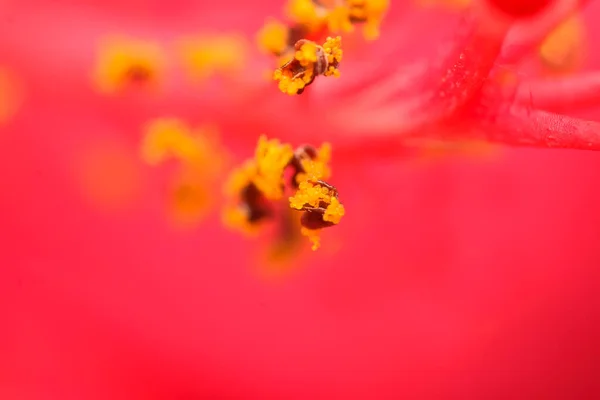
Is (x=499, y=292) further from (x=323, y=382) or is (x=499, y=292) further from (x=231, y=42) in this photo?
(x=231, y=42)

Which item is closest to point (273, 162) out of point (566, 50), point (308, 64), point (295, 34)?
point (308, 64)

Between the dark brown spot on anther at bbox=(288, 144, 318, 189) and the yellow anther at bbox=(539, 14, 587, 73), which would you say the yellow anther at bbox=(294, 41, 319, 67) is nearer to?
the dark brown spot on anther at bbox=(288, 144, 318, 189)

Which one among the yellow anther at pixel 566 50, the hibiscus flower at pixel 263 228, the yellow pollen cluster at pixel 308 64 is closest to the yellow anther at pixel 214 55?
the hibiscus flower at pixel 263 228

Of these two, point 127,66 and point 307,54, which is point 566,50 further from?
point 127,66

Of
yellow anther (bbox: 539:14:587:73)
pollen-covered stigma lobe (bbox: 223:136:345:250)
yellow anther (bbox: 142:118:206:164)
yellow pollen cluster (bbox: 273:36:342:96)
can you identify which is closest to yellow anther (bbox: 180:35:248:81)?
yellow anther (bbox: 142:118:206:164)

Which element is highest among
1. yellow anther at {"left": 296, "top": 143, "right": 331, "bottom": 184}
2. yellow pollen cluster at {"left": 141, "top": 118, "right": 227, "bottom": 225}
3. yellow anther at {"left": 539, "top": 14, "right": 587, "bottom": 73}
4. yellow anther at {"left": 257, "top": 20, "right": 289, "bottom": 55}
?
yellow anther at {"left": 539, "top": 14, "right": 587, "bottom": 73}

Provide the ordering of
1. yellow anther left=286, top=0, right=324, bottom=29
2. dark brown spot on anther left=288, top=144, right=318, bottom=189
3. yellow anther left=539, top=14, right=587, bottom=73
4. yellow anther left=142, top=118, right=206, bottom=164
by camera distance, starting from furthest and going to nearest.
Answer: yellow anther left=142, top=118, right=206, bottom=164, yellow anther left=539, top=14, right=587, bottom=73, yellow anther left=286, top=0, right=324, bottom=29, dark brown spot on anther left=288, top=144, right=318, bottom=189

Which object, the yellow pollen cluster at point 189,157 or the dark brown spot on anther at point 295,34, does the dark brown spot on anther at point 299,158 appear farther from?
the yellow pollen cluster at point 189,157
